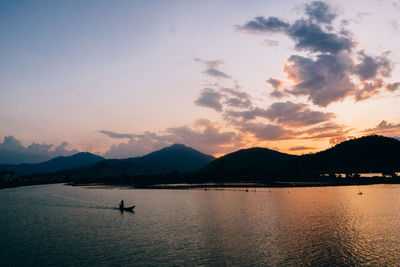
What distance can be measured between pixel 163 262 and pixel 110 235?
2240 centimetres

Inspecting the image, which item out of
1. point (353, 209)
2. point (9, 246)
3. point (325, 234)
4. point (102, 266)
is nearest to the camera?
point (102, 266)

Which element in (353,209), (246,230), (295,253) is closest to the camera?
(295,253)

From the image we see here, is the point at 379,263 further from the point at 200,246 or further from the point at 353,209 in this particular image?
the point at 353,209

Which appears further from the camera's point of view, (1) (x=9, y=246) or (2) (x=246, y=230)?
(2) (x=246, y=230)

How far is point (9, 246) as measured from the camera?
1960 inches

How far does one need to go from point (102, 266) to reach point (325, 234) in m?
43.2

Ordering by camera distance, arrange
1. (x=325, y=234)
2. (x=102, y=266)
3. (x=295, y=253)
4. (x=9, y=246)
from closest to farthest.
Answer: (x=102, y=266), (x=295, y=253), (x=9, y=246), (x=325, y=234)

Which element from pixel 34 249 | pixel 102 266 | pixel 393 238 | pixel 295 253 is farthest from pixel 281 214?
pixel 34 249

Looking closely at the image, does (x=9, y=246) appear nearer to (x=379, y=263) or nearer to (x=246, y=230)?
(x=246, y=230)

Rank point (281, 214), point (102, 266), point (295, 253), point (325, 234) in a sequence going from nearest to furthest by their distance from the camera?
point (102, 266) → point (295, 253) → point (325, 234) → point (281, 214)

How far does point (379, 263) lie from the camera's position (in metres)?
38.5

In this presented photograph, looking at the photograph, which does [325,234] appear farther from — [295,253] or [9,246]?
[9,246]

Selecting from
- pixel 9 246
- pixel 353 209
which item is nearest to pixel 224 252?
pixel 9 246

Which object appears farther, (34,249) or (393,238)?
(393,238)
